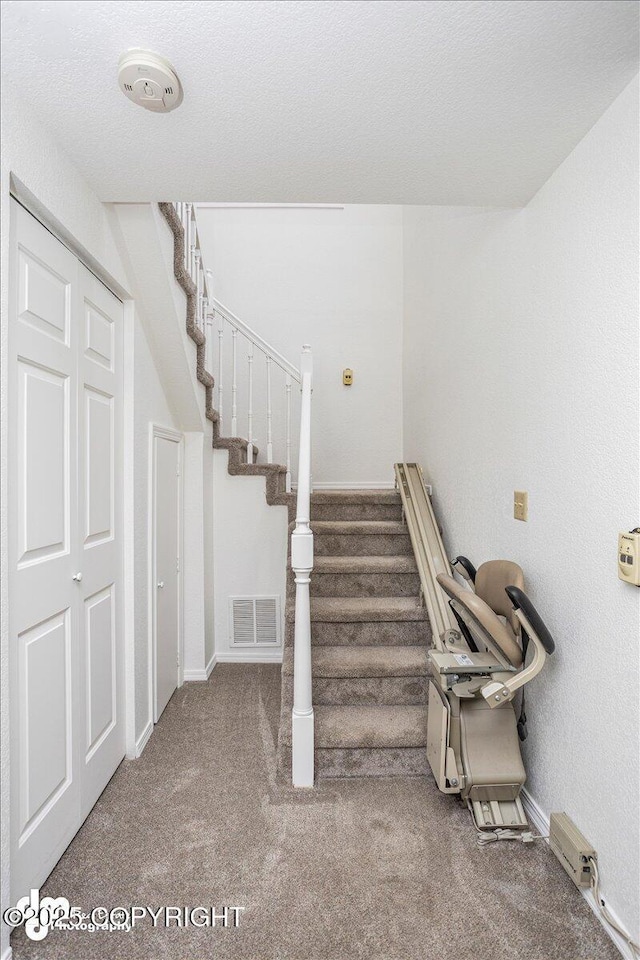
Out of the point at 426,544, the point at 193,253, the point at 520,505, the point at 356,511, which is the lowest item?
the point at 426,544

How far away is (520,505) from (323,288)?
316 centimetres

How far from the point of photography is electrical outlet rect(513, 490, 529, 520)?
199 cm

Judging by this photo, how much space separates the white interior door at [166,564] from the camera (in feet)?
8.63

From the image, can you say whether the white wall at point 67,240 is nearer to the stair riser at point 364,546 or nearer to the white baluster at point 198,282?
the white baluster at point 198,282

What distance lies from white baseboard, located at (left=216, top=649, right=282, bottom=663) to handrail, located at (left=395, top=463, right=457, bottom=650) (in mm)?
1396

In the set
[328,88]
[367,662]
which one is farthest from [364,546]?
[328,88]

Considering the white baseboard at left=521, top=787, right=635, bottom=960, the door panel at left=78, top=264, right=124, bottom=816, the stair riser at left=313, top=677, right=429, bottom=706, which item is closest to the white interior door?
the door panel at left=78, top=264, right=124, bottom=816

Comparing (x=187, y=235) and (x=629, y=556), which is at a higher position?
(x=187, y=235)

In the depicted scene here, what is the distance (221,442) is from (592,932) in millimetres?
3044

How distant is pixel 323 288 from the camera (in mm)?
4434

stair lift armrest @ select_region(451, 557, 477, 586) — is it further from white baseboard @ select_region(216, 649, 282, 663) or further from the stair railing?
white baseboard @ select_region(216, 649, 282, 663)

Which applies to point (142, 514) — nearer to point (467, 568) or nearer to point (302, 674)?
point (302, 674)

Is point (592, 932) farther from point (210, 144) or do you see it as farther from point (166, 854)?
point (210, 144)

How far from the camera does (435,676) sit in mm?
1961
